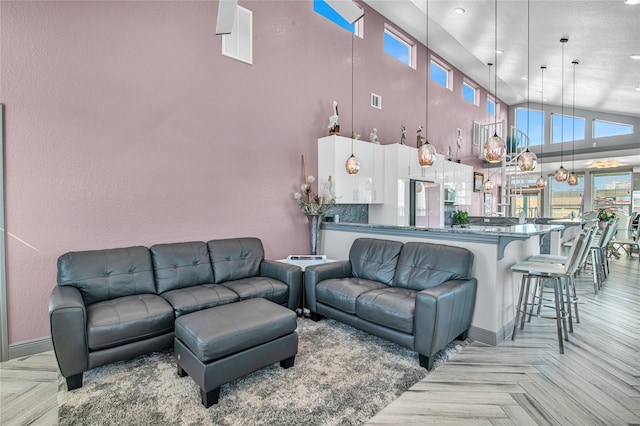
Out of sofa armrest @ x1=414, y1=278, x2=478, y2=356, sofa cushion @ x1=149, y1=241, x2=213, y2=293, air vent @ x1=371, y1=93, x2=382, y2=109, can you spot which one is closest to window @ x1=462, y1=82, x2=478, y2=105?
air vent @ x1=371, y1=93, x2=382, y2=109

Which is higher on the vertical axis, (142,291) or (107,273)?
(107,273)

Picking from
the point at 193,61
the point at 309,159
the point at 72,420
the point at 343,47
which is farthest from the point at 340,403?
the point at 343,47

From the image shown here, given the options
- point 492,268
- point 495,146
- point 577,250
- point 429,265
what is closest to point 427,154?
point 495,146

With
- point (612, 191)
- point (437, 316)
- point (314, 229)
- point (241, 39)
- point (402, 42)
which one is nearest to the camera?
point (437, 316)

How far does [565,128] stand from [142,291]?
1189 cm

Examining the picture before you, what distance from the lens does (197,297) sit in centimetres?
284

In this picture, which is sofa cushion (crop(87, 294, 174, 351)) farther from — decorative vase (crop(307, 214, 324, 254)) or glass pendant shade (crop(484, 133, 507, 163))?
glass pendant shade (crop(484, 133, 507, 163))

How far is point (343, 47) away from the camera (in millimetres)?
5305

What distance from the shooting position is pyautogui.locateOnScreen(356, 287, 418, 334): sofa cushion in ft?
8.41

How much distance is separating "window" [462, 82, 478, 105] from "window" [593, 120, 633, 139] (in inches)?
140

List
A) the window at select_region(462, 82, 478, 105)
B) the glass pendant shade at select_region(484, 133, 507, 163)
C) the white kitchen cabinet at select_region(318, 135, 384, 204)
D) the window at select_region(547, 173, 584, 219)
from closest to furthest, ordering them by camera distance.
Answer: the glass pendant shade at select_region(484, 133, 507, 163) < the white kitchen cabinet at select_region(318, 135, 384, 204) < the window at select_region(462, 82, 478, 105) < the window at select_region(547, 173, 584, 219)

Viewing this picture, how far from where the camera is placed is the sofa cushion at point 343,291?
303 centimetres

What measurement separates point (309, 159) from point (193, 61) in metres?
1.99

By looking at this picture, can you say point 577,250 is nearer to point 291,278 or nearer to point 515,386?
point 515,386
